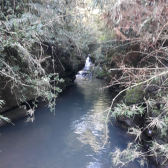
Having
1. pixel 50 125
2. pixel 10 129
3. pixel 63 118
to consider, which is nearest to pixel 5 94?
pixel 10 129

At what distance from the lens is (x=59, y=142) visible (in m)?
4.89

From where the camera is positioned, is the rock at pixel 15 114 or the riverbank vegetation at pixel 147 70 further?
the rock at pixel 15 114

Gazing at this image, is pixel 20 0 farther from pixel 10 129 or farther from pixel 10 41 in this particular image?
pixel 10 129

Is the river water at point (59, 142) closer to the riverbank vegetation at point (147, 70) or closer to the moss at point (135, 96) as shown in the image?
the riverbank vegetation at point (147, 70)

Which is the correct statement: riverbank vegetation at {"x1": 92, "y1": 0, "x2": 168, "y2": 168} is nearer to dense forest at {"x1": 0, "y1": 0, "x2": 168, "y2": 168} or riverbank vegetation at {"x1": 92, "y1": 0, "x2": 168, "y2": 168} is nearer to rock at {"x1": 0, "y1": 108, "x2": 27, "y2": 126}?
dense forest at {"x1": 0, "y1": 0, "x2": 168, "y2": 168}

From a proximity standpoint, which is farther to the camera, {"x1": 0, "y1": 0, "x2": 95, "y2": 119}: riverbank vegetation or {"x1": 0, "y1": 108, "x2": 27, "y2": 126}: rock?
{"x1": 0, "y1": 108, "x2": 27, "y2": 126}: rock

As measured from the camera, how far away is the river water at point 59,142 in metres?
3.98

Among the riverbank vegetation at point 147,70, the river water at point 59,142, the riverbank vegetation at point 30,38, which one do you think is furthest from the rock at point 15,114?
the riverbank vegetation at point 147,70

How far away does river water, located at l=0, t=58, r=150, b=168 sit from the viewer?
3984 mm

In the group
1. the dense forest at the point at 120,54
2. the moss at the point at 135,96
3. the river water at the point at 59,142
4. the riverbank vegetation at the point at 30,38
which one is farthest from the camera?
the moss at the point at 135,96

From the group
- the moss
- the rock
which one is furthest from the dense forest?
the rock

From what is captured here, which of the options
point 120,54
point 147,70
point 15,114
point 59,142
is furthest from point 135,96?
point 15,114

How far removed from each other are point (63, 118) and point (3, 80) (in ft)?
9.87

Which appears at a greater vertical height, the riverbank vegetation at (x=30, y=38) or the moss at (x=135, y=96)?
the riverbank vegetation at (x=30, y=38)
